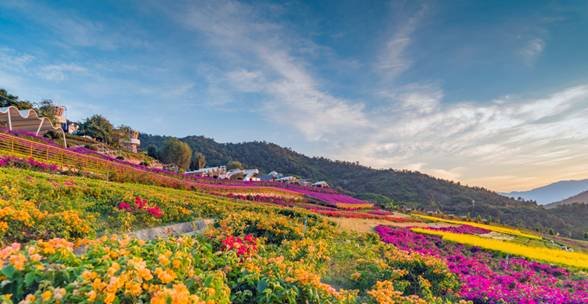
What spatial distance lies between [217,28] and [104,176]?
359 inches

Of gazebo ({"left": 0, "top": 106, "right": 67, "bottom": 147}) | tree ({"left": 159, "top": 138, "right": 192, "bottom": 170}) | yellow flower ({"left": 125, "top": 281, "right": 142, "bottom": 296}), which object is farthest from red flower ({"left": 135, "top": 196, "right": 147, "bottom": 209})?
tree ({"left": 159, "top": 138, "right": 192, "bottom": 170})

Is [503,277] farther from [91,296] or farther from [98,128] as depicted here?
[98,128]

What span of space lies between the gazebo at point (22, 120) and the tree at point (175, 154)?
1682 cm

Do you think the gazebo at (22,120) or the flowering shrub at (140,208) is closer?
the flowering shrub at (140,208)

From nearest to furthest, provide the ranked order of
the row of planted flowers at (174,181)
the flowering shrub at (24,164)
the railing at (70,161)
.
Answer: the flowering shrub at (24,164) → the row of planted flowers at (174,181) → the railing at (70,161)

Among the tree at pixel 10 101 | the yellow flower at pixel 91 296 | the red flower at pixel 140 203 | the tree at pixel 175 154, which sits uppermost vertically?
the tree at pixel 10 101

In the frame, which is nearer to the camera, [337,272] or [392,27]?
[337,272]

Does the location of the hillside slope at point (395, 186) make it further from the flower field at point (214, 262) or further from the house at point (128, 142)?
the flower field at point (214, 262)

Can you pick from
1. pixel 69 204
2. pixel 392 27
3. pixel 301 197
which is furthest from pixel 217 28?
pixel 301 197

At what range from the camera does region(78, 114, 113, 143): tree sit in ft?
132

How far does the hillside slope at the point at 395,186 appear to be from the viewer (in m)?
34.8

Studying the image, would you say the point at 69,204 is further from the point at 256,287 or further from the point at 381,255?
the point at 381,255

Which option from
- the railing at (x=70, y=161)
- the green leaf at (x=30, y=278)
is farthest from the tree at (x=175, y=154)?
the green leaf at (x=30, y=278)

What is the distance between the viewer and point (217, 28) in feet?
41.4
